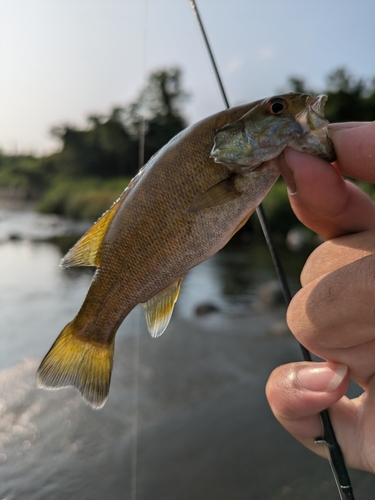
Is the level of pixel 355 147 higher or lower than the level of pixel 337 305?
higher

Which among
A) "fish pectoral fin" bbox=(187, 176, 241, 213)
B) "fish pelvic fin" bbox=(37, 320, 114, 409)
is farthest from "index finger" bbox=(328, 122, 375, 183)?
"fish pelvic fin" bbox=(37, 320, 114, 409)

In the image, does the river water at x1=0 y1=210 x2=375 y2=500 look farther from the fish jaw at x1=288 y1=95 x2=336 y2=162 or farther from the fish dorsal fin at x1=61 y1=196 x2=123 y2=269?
the fish jaw at x1=288 y1=95 x2=336 y2=162

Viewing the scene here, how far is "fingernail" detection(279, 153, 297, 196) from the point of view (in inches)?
54.6

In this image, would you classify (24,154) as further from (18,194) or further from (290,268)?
(290,268)

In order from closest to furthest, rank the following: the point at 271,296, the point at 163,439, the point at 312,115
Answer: the point at 312,115 < the point at 163,439 < the point at 271,296

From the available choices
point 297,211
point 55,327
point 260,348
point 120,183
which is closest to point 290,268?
point 260,348

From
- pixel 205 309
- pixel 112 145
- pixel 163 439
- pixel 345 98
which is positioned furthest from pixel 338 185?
pixel 112 145

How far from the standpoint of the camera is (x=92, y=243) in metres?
1.68

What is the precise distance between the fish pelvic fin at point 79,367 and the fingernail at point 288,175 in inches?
37.9

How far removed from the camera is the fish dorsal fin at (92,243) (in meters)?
1.66

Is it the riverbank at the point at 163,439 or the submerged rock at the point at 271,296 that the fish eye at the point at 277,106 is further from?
the submerged rock at the point at 271,296

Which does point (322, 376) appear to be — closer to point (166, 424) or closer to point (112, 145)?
point (166, 424)

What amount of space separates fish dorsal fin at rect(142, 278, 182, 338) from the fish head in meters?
0.54

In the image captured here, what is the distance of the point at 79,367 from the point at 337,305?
1.03 meters
